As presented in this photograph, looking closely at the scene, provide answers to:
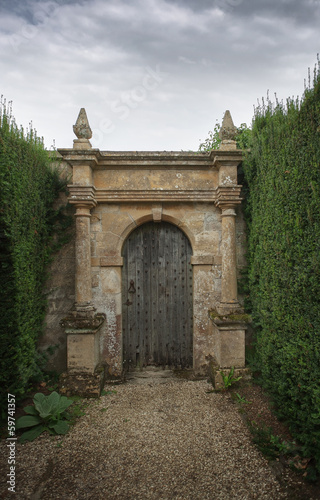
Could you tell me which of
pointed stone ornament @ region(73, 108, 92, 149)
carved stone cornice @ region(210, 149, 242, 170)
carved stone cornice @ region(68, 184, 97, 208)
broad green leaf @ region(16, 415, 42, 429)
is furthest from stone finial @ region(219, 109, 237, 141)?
broad green leaf @ region(16, 415, 42, 429)

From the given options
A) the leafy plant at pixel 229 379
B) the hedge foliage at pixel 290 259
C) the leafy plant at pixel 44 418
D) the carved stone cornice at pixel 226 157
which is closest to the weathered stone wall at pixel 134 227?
the carved stone cornice at pixel 226 157

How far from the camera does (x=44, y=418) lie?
3.09 meters

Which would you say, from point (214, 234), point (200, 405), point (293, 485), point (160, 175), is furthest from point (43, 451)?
point (160, 175)

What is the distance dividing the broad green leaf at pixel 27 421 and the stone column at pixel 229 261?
9.16 feet

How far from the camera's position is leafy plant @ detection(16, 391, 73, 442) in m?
2.99

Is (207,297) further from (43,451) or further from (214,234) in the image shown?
(43,451)

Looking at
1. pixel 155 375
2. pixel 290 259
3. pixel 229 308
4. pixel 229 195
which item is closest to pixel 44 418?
pixel 155 375

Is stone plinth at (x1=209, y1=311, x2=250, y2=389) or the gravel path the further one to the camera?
stone plinth at (x1=209, y1=311, x2=250, y2=389)

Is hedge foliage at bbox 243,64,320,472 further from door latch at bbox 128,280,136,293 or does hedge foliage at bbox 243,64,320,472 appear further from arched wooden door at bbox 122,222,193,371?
door latch at bbox 128,280,136,293

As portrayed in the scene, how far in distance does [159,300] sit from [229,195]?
6.57 ft

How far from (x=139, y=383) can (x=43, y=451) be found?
5.47ft

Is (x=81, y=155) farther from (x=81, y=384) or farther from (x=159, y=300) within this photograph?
(x=81, y=384)

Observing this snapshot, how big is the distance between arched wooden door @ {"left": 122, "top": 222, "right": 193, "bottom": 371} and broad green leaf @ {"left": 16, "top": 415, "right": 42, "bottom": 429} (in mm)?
1617

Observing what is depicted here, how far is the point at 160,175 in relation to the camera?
14.1 feet
